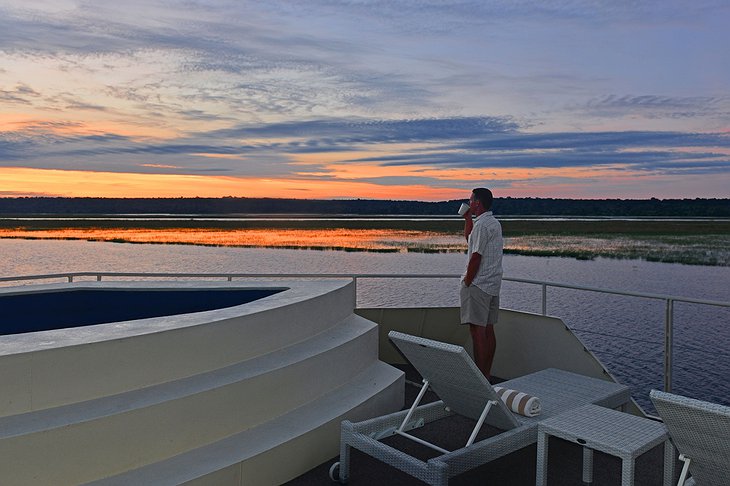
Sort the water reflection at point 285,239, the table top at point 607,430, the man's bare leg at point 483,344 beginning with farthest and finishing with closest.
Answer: the water reflection at point 285,239
the man's bare leg at point 483,344
the table top at point 607,430

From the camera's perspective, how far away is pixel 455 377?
4.20 m

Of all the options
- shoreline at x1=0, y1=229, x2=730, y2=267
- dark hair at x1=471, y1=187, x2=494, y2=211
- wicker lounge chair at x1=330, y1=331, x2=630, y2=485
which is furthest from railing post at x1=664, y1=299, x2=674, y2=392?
shoreline at x1=0, y1=229, x2=730, y2=267

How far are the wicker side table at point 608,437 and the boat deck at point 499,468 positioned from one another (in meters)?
0.29

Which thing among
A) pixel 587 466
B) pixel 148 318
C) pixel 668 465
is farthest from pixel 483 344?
pixel 148 318

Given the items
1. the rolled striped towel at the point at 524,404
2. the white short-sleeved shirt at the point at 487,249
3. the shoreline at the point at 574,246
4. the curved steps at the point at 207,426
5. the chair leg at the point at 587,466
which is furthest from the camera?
the shoreline at the point at 574,246

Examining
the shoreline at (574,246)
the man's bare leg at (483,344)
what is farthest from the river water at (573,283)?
the shoreline at (574,246)

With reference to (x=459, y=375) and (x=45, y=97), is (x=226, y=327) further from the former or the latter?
(x=45, y=97)

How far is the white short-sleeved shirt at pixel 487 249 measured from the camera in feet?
19.0

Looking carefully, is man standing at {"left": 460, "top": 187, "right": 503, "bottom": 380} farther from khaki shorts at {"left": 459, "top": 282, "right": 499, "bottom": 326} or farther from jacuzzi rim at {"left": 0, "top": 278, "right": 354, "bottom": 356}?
jacuzzi rim at {"left": 0, "top": 278, "right": 354, "bottom": 356}

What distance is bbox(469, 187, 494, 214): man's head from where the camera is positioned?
5.91 meters

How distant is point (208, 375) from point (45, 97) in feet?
49.0

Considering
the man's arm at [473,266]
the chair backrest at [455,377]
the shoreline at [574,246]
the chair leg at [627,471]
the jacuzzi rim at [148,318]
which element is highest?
the man's arm at [473,266]

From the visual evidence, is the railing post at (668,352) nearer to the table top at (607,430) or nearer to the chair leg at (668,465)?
the table top at (607,430)

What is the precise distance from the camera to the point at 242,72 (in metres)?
16.4
